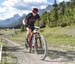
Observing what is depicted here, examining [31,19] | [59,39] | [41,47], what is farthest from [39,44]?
[59,39]

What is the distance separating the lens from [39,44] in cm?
1302

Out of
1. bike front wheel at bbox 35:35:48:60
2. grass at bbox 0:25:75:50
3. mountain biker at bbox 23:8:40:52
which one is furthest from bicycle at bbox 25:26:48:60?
grass at bbox 0:25:75:50

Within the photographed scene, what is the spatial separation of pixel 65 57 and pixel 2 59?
7.35 ft

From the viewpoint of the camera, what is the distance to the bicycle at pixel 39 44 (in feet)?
41.1

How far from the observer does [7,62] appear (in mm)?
12141

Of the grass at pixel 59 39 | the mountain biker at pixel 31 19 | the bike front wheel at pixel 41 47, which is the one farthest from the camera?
the grass at pixel 59 39

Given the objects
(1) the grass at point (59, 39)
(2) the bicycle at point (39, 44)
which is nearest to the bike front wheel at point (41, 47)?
(2) the bicycle at point (39, 44)

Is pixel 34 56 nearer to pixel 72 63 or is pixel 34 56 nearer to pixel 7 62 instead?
pixel 7 62

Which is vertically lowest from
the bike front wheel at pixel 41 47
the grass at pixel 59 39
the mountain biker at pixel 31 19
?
the grass at pixel 59 39

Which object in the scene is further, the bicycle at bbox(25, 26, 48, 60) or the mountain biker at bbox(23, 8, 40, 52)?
the mountain biker at bbox(23, 8, 40, 52)

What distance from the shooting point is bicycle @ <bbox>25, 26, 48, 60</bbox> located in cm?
1251

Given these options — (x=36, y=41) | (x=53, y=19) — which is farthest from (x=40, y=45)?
(x=53, y=19)

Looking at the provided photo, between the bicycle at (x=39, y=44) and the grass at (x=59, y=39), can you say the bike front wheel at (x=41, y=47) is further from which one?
the grass at (x=59, y=39)

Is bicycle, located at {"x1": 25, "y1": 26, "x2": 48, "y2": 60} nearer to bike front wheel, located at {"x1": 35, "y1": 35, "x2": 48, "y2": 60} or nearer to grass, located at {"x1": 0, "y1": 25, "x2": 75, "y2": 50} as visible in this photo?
bike front wheel, located at {"x1": 35, "y1": 35, "x2": 48, "y2": 60}
